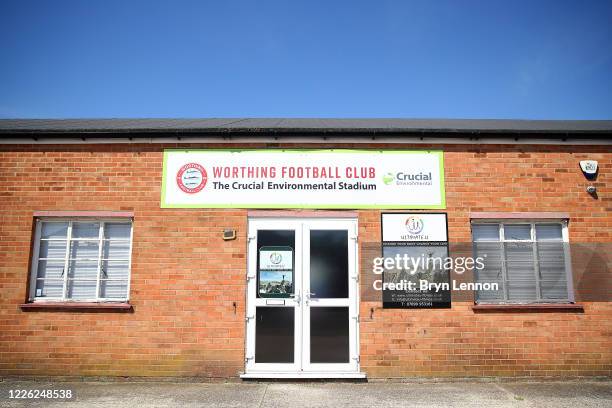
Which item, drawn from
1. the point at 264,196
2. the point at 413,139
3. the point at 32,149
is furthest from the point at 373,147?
the point at 32,149

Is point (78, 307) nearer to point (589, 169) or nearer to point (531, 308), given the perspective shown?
point (531, 308)

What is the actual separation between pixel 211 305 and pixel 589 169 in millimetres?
6477

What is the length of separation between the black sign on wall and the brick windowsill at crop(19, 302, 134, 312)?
4.07m

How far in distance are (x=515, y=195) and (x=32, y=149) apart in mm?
7962

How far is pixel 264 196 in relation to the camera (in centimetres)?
704

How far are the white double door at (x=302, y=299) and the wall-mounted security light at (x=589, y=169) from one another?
392 centimetres

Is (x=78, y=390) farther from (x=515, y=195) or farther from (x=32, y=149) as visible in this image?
(x=515, y=195)

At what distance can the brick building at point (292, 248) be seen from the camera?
672cm

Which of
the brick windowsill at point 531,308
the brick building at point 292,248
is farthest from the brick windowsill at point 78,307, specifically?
the brick windowsill at point 531,308

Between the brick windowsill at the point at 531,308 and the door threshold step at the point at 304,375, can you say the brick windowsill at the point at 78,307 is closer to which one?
the door threshold step at the point at 304,375

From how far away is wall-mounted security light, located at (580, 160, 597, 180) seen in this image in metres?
7.18

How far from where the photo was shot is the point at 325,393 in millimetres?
6082

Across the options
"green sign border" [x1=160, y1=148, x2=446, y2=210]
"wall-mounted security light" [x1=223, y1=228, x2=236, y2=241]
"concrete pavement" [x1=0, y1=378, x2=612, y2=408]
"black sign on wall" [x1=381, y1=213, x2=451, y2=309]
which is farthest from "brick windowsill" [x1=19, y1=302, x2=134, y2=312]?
"black sign on wall" [x1=381, y1=213, x2=451, y2=309]

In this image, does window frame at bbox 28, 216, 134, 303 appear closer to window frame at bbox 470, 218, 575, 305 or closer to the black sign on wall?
the black sign on wall
